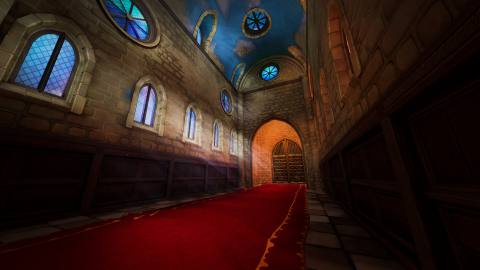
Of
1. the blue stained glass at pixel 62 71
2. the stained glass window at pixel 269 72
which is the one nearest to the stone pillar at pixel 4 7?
the blue stained glass at pixel 62 71

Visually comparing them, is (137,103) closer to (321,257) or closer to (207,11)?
(321,257)

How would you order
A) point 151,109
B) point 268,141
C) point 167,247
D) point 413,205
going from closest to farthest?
point 413,205
point 167,247
point 151,109
point 268,141

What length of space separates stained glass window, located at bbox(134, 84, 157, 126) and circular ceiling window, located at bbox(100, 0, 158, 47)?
1.25 metres

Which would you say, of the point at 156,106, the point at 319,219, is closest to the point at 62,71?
the point at 156,106

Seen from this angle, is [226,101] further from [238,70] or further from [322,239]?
[322,239]

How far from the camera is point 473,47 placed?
578mm

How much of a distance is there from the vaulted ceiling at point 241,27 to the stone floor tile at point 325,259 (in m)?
7.61

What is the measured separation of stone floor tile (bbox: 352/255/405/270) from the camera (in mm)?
1114

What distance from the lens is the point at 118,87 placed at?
3.56 meters

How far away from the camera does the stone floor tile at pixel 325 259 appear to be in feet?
3.80

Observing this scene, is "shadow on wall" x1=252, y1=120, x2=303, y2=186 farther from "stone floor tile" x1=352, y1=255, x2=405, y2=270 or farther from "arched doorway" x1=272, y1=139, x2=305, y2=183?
"stone floor tile" x1=352, y1=255, x2=405, y2=270

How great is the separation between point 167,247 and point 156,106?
3993mm

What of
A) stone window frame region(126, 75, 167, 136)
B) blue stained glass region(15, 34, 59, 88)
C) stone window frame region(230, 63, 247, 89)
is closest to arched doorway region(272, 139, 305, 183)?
stone window frame region(230, 63, 247, 89)

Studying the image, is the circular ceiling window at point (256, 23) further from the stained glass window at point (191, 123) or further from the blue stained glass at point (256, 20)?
the stained glass window at point (191, 123)
